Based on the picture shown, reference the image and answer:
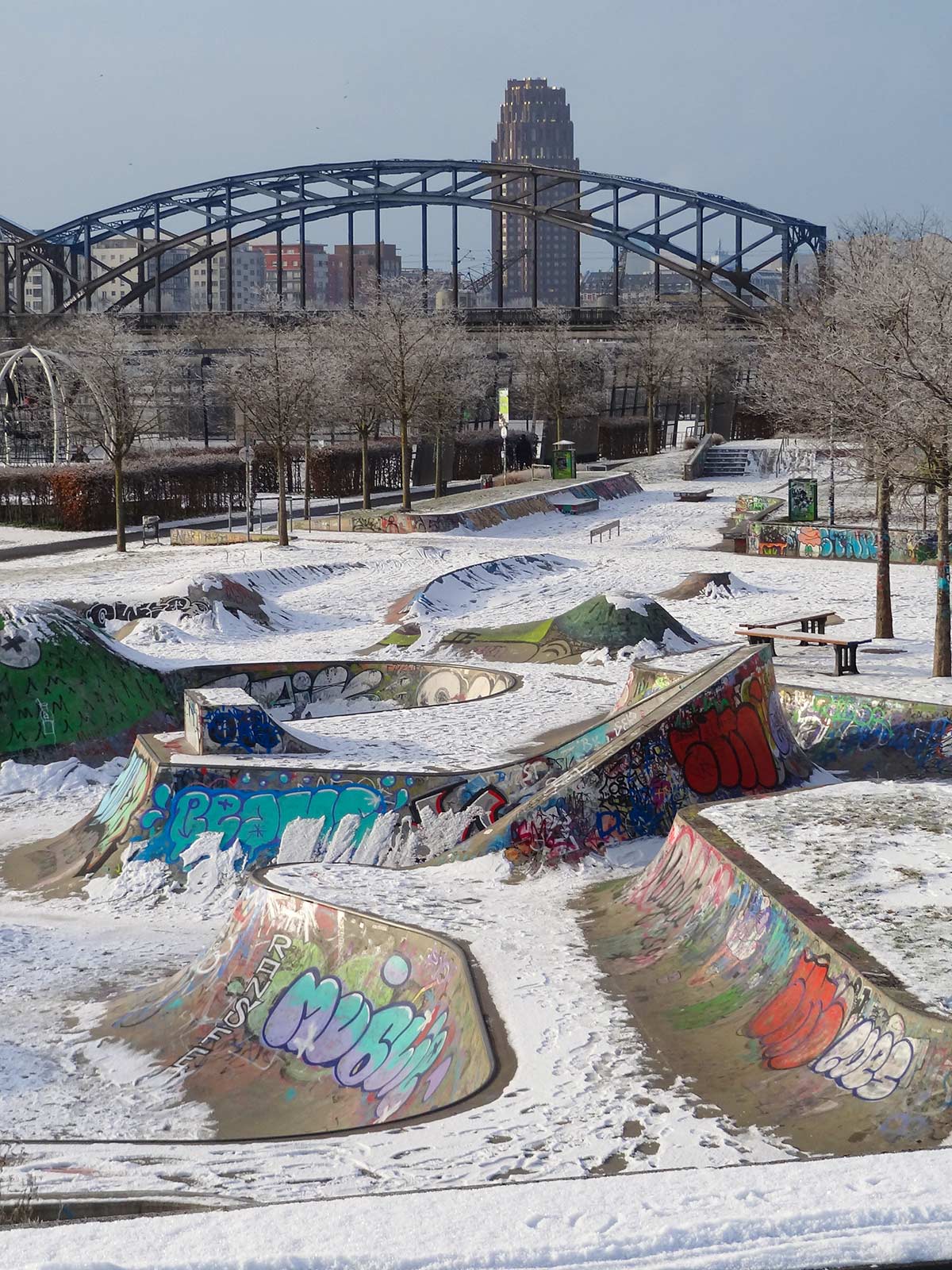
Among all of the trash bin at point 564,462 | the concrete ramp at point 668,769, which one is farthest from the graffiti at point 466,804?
the trash bin at point 564,462

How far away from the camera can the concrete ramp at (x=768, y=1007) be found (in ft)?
25.2

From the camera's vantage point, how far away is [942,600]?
19.2 metres

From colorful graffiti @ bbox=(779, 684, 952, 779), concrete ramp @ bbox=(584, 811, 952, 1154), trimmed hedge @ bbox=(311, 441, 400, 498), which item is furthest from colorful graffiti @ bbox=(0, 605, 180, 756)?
trimmed hedge @ bbox=(311, 441, 400, 498)

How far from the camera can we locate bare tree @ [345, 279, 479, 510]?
45594 millimetres

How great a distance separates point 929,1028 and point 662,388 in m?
77.1

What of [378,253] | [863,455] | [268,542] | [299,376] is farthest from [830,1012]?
[378,253]

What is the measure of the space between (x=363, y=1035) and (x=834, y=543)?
27588mm

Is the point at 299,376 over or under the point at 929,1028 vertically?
over

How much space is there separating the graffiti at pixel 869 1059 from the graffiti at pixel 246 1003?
4.64m

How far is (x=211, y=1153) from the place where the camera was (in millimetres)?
7961

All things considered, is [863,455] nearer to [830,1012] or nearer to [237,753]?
[237,753]

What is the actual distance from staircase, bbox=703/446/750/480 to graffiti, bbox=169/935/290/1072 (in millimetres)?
54555

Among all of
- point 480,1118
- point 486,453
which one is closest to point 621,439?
point 486,453

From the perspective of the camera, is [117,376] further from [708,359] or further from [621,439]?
[708,359]
